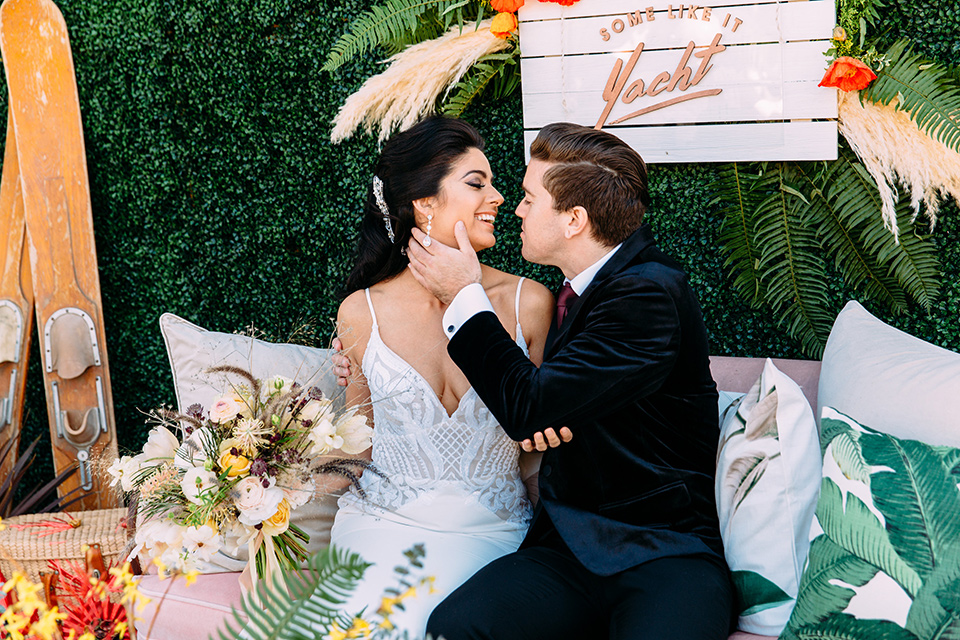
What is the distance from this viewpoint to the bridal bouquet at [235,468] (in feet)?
4.94

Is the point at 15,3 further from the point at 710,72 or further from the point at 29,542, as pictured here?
the point at 710,72

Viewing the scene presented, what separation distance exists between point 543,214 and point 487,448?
609 mm

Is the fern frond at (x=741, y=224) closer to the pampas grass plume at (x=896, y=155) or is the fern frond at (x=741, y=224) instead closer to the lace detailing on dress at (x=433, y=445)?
the pampas grass plume at (x=896, y=155)

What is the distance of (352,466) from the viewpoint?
1.72 m

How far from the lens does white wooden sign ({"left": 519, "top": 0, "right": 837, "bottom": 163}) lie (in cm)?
234

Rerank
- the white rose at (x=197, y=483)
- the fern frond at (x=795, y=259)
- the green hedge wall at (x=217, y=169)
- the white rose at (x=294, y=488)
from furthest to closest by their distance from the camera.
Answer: the green hedge wall at (x=217, y=169) < the fern frond at (x=795, y=259) < the white rose at (x=294, y=488) < the white rose at (x=197, y=483)

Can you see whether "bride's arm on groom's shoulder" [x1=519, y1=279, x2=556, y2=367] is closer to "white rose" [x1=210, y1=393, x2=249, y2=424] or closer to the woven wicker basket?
"white rose" [x1=210, y1=393, x2=249, y2=424]

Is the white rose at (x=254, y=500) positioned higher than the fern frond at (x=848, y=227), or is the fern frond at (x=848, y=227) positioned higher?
the fern frond at (x=848, y=227)

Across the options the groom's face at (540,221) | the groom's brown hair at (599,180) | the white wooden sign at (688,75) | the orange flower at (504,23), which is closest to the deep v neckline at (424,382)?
the groom's face at (540,221)

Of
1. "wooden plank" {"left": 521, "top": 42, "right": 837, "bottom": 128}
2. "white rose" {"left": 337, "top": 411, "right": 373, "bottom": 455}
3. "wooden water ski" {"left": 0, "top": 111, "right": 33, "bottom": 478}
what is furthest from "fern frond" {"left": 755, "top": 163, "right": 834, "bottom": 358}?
"wooden water ski" {"left": 0, "top": 111, "right": 33, "bottom": 478}

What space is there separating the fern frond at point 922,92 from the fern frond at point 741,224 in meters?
0.41

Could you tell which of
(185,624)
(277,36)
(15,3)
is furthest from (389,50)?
(185,624)

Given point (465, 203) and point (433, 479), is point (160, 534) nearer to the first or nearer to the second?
point (433, 479)

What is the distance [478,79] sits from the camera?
8.87 ft
